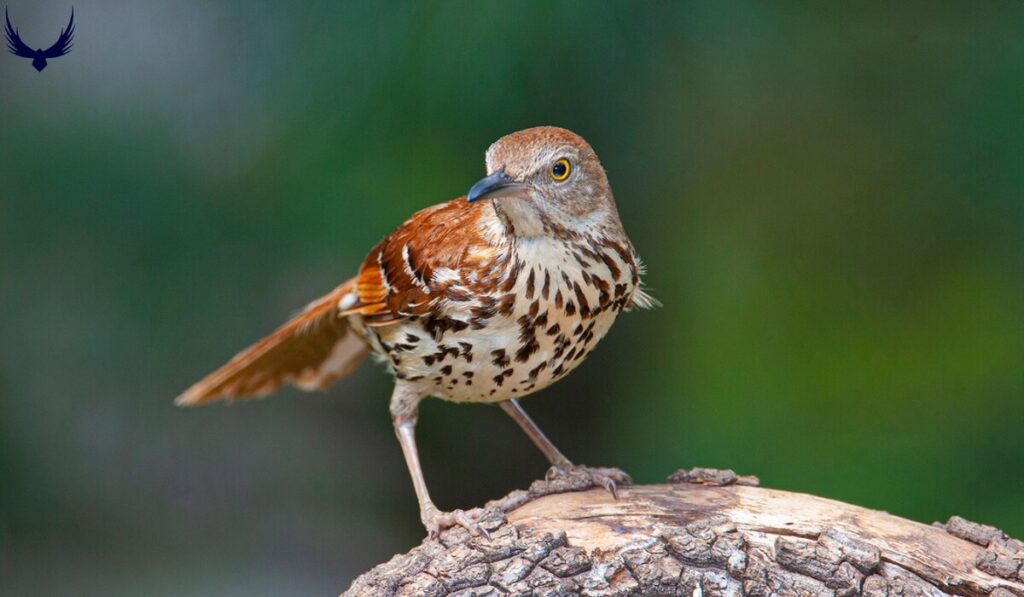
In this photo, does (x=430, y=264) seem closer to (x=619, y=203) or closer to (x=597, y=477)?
(x=597, y=477)

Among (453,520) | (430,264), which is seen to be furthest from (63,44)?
(453,520)

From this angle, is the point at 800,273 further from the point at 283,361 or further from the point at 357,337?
the point at 283,361

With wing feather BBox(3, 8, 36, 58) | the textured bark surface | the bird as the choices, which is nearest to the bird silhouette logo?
wing feather BBox(3, 8, 36, 58)

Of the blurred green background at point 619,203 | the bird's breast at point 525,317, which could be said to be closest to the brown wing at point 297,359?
the blurred green background at point 619,203

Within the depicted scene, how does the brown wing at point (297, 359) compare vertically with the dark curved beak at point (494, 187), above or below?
above

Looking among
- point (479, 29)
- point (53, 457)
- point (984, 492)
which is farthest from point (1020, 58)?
point (53, 457)

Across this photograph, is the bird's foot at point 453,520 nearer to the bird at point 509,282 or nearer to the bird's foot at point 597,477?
the bird at point 509,282
